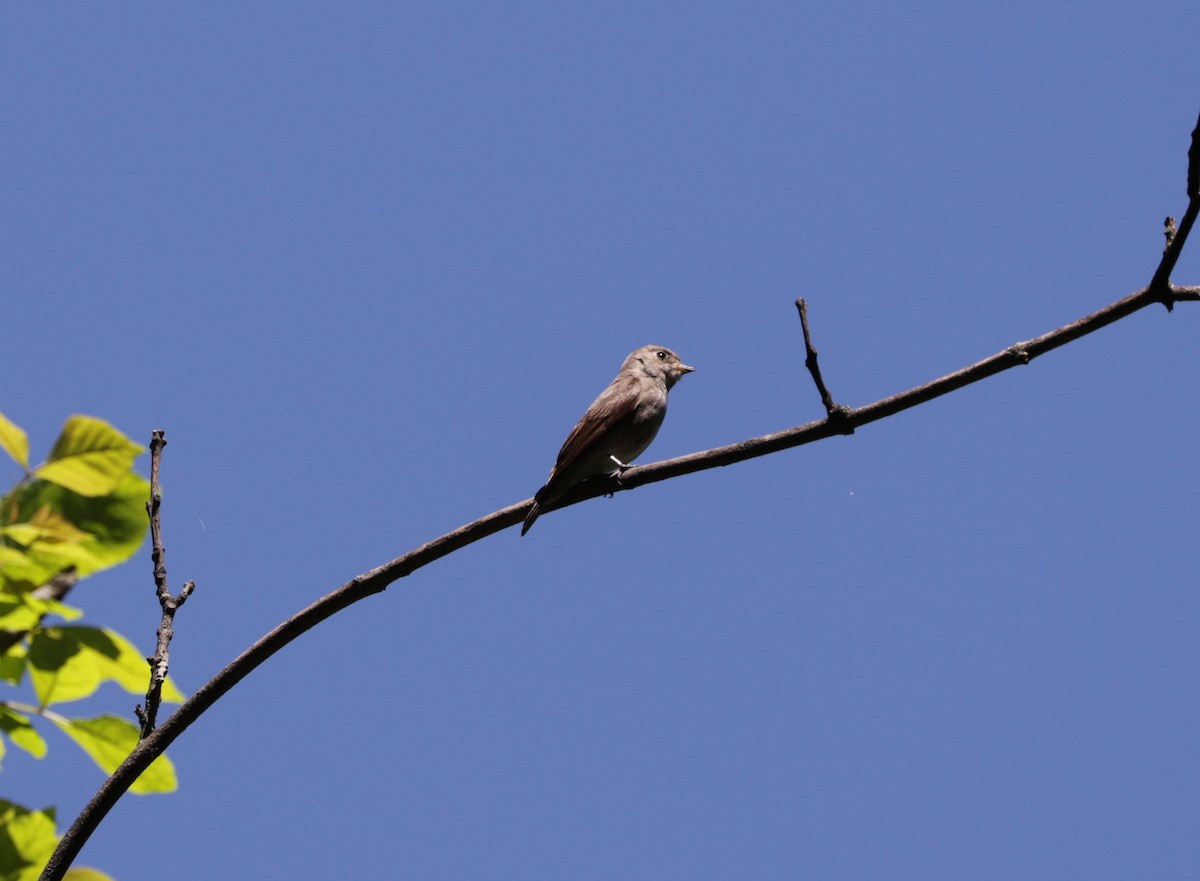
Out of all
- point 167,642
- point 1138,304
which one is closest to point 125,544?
point 167,642

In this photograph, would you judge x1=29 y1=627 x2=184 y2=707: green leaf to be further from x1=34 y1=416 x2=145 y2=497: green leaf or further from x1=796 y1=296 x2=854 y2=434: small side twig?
x1=796 y1=296 x2=854 y2=434: small side twig

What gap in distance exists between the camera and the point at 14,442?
1.80 m

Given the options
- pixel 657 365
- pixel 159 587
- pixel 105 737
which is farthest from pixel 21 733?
pixel 657 365

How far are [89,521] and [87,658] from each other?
0.85ft

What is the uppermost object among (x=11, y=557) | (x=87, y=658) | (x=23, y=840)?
(x=11, y=557)

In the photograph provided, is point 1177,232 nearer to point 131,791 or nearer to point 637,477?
point 637,477

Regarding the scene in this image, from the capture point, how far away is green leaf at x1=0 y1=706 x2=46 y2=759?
6.80 ft

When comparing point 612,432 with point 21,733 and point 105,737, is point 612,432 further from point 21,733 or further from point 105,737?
point 21,733

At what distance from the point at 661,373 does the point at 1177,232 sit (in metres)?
7.05

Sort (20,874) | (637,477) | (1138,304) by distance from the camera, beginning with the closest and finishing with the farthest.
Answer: (20,874), (1138,304), (637,477)

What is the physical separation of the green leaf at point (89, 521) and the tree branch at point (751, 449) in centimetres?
103

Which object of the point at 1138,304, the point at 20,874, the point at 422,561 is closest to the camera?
the point at 20,874

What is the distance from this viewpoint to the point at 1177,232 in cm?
343

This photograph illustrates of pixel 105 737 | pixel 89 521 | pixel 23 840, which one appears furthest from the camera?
pixel 105 737
